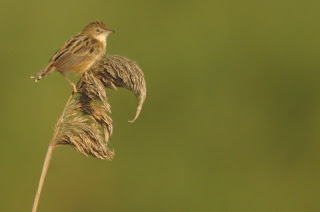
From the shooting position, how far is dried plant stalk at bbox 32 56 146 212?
3.50 metres

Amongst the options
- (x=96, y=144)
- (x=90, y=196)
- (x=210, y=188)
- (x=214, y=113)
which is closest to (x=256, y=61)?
(x=214, y=113)

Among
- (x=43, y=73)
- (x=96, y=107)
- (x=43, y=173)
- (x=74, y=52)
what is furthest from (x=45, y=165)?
(x=74, y=52)

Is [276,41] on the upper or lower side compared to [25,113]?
upper

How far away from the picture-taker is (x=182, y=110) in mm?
7664

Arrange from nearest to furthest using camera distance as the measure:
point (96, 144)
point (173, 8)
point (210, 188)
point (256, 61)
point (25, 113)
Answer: point (96, 144) < point (210, 188) < point (25, 113) < point (256, 61) < point (173, 8)

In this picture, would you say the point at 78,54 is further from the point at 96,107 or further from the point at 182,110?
the point at 182,110

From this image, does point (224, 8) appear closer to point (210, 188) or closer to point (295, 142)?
point (295, 142)

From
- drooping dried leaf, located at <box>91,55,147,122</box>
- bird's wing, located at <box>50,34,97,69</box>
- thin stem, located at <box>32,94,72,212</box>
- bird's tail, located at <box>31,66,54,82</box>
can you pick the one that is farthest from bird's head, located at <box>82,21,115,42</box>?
thin stem, located at <box>32,94,72,212</box>

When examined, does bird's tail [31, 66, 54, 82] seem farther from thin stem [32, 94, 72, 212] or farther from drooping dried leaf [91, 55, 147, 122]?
thin stem [32, 94, 72, 212]

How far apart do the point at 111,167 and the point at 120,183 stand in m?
0.25

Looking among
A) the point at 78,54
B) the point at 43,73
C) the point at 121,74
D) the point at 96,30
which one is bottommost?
the point at 121,74

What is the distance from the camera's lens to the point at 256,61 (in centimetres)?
816

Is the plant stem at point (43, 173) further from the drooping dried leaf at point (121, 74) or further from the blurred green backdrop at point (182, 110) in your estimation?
the blurred green backdrop at point (182, 110)

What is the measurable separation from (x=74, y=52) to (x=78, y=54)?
38 millimetres
